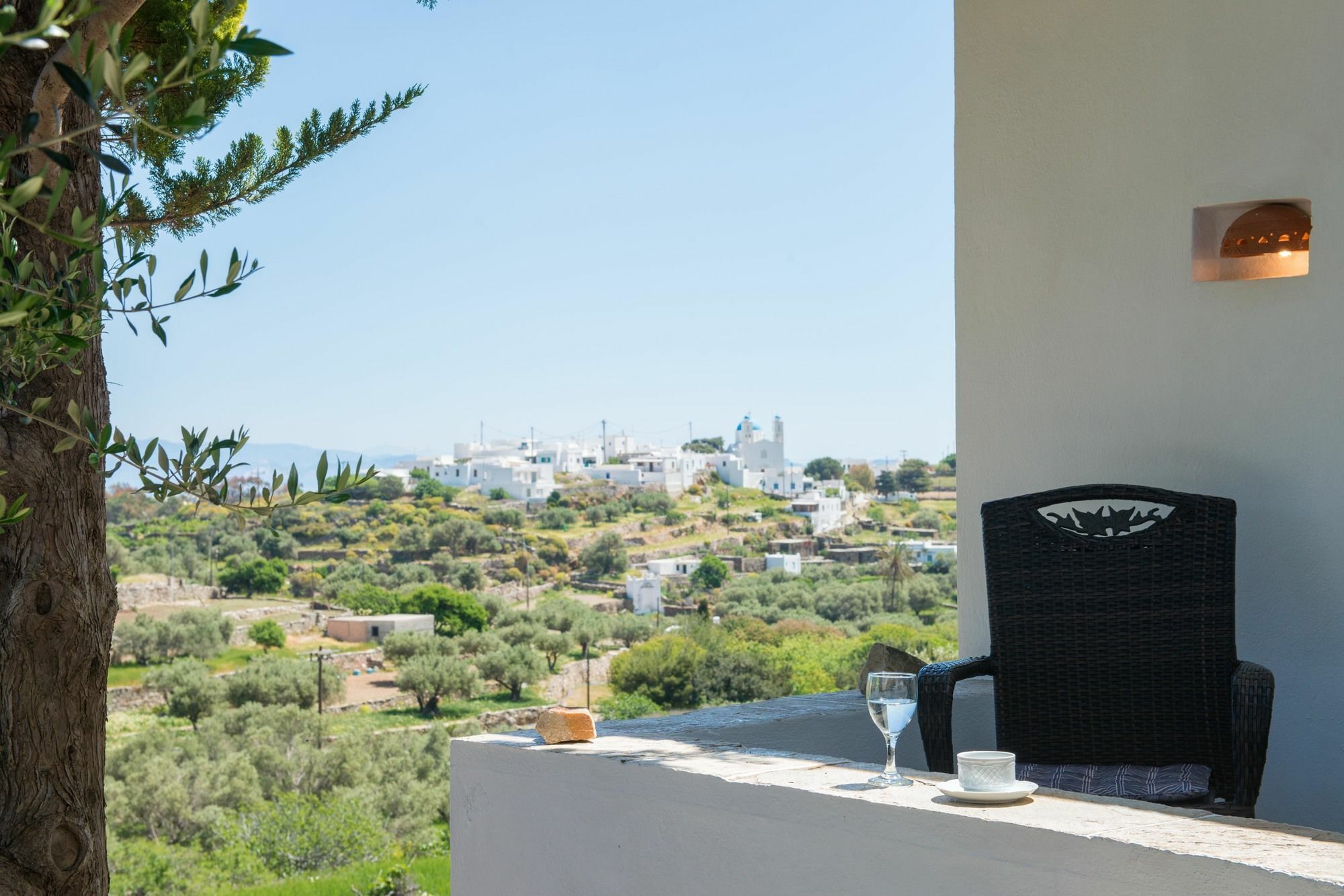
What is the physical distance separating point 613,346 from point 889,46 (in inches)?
575

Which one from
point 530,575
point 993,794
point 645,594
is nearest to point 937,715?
point 993,794

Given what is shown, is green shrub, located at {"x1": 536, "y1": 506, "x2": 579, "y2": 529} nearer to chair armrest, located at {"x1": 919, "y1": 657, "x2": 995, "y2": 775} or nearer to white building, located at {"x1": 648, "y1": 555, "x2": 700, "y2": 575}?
A: white building, located at {"x1": 648, "y1": 555, "x2": 700, "y2": 575}

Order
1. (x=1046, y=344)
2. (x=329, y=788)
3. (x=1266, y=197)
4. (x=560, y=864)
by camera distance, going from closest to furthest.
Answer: (x=560, y=864)
(x=1266, y=197)
(x=1046, y=344)
(x=329, y=788)

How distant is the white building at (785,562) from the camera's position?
95.7ft

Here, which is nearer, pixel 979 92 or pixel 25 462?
pixel 25 462

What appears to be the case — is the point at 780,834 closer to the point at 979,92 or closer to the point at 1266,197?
the point at 1266,197

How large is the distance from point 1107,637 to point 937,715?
0.44 metres

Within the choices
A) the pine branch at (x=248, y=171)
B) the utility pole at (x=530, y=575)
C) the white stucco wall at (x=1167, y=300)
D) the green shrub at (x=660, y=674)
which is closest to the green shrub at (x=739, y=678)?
the green shrub at (x=660, y=674)

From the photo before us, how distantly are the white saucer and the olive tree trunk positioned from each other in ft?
4.60

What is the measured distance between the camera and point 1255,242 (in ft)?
9.70

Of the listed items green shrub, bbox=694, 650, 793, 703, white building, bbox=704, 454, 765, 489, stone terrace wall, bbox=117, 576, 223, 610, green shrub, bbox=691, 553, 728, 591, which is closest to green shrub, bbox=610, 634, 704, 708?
green shrub, bbox=694, 650, 793, 703

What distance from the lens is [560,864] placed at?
2314 millimetres

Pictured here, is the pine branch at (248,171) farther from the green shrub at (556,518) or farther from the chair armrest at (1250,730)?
the green shrub at (556,518)

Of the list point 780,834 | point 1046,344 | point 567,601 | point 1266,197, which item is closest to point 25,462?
point 780,834
